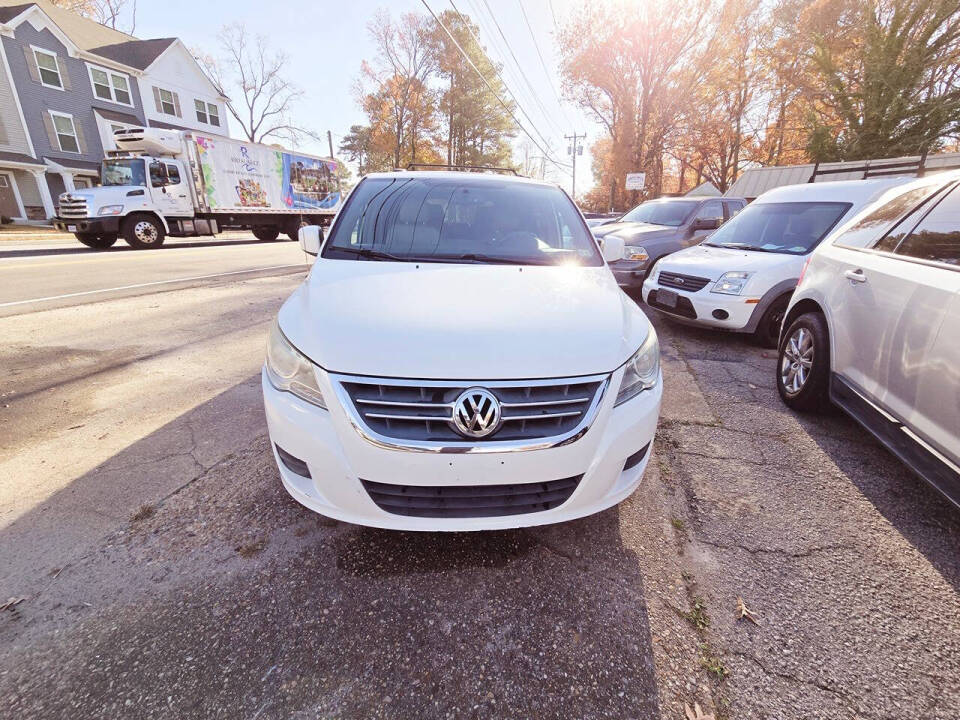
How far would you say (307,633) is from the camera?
63.4 inches

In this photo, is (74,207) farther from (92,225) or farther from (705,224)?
(705,224)

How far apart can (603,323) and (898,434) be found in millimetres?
1783

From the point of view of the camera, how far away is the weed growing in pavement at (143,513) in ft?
7.17

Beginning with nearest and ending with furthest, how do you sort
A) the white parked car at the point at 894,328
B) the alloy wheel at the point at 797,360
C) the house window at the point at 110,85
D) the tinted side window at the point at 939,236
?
the white parked car at the point at 894,328, the tinted side window at the point at 939,236, the alloy wheel at the point at 797,360, the house window at the point at 110,85

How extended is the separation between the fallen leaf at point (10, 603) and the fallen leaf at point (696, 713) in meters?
2.48

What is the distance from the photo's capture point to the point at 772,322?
509cm

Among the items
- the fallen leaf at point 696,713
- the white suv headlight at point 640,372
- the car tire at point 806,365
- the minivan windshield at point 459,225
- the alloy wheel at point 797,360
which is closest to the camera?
the fallen leaf at point 696,713

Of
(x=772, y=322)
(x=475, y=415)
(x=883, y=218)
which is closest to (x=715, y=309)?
(x=772, y=322)

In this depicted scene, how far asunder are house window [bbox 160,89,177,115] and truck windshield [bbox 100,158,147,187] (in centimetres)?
1750

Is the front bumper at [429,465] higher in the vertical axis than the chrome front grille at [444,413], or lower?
lower

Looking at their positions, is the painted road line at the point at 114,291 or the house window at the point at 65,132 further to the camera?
the house window at the point at 65,132

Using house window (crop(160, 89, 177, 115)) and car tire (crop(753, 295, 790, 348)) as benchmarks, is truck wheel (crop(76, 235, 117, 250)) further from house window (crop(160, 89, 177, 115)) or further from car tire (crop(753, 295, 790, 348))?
house window (crop(160, 89, 177, 115))

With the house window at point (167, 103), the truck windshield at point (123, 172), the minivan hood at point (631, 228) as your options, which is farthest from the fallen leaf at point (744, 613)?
the house window at point (167, 103)

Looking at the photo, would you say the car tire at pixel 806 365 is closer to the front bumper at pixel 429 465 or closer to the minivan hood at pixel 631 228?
the front bumper at pixel 429 465
